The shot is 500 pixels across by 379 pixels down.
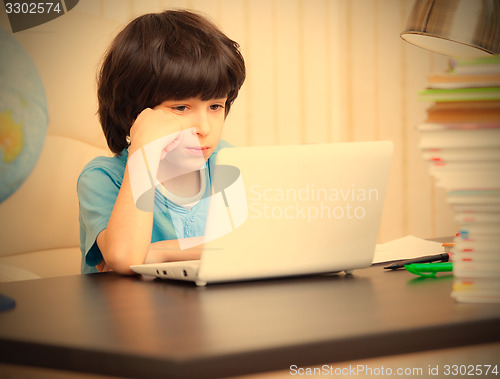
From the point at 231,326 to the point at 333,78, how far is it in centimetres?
266

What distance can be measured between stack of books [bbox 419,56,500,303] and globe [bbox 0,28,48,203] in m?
1.66

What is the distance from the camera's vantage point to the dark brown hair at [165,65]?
1473 mm

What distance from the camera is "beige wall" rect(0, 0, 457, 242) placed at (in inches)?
114

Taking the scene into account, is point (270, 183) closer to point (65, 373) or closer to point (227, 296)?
point (227, 296)

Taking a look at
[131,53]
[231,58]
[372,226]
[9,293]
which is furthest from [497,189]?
[131,53]

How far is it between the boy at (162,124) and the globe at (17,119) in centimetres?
49

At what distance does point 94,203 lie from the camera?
1.42 metres

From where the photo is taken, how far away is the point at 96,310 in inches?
28.3

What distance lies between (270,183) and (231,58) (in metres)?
0.77

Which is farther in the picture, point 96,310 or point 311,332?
point 96,310

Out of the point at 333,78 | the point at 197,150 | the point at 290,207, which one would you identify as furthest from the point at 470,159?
the point at 333,78

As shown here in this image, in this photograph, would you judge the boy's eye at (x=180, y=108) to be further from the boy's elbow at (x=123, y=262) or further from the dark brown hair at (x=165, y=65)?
the boy's elbow at (x=123, y=262)

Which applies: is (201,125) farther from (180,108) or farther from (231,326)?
(231,326)

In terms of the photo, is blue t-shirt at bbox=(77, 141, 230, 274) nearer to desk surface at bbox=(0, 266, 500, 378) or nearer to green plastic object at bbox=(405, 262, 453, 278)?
desk surface at bbox=(0, 266, 500, 378)
